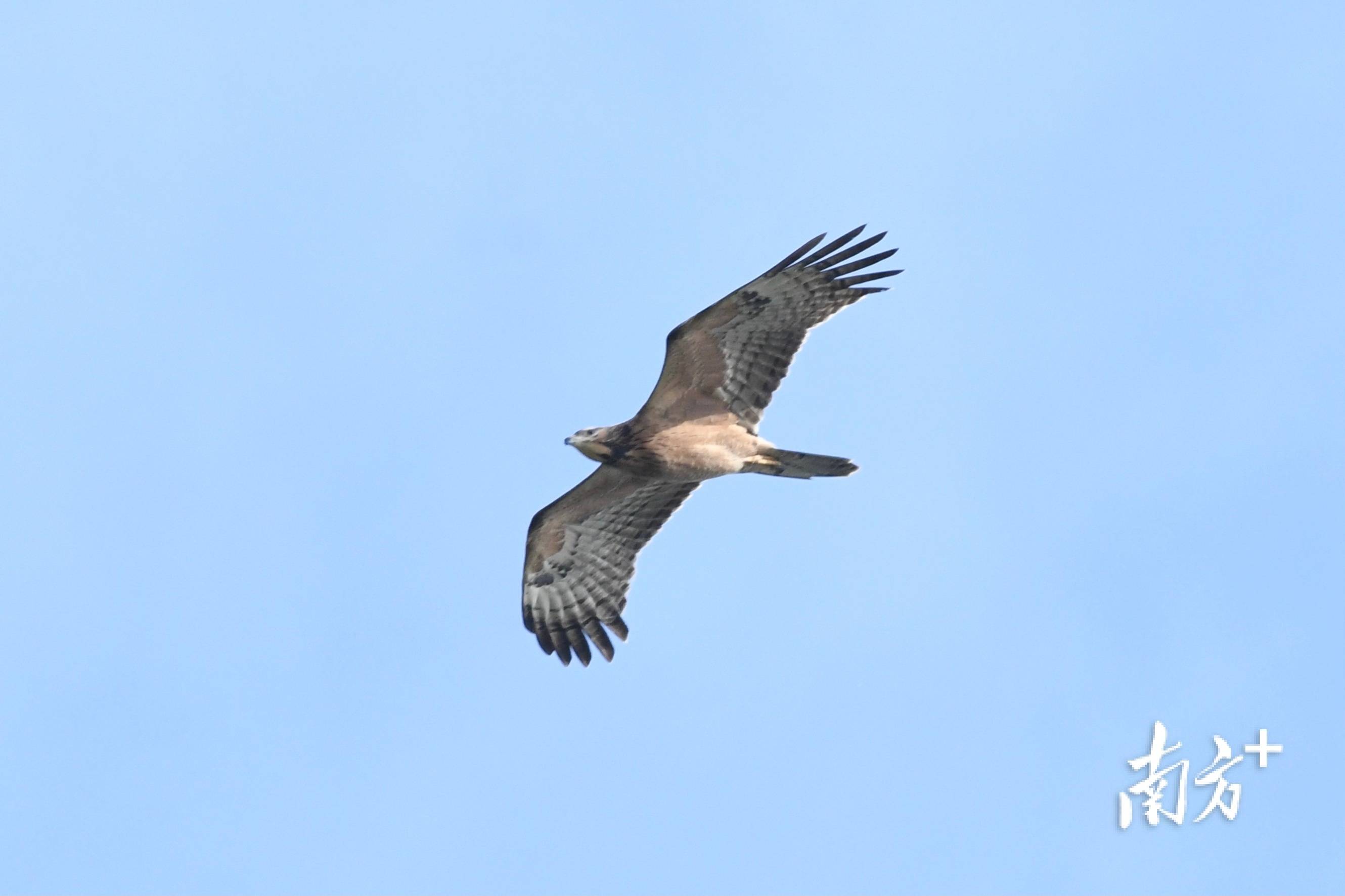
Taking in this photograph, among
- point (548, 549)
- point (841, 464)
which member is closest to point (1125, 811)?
point (841, 464)

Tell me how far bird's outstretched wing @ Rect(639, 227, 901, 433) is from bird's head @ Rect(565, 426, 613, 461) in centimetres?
57

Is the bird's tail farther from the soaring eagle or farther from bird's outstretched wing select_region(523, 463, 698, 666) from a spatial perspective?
bird's outstretched wing select_region(523, 463, 698, 666)

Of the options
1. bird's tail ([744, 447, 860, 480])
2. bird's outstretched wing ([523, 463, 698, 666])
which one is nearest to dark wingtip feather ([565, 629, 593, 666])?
bird's outstretched wing ([523, 463, 698, 666])

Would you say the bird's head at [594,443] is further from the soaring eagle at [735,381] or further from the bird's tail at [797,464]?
the bird's tail at [797,464]

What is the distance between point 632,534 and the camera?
13.3m

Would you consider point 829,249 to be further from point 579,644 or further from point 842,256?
point 579,644

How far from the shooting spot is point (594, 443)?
12.2m

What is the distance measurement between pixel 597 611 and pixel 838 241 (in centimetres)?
422

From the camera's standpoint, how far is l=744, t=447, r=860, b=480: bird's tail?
11969 millimetres

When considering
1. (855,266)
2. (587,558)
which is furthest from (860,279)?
(587,558)

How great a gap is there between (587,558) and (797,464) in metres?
2.55

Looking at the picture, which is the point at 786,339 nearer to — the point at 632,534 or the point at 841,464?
the point at 841,464

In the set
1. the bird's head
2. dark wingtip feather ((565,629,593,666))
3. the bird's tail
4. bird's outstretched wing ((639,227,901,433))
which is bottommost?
dark wingtip feather ((565,629,593,666))

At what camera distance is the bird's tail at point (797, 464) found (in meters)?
12.0
